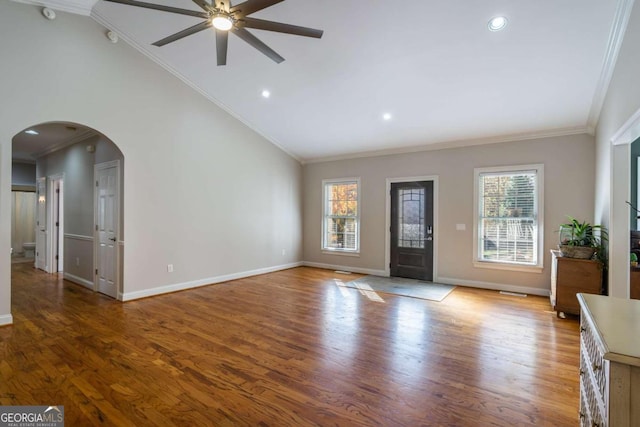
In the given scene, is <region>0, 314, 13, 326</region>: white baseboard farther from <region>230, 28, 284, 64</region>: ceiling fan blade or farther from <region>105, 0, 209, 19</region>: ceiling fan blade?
<region>230, 28, 284, 64</region>: ceiling fan blade

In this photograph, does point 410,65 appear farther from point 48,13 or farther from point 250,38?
point 48,13

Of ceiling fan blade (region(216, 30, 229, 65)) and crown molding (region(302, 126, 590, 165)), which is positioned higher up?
ceiling fan blade (region(216, 30, 229, 65))

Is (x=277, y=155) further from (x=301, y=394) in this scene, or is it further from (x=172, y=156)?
(x=301, y=394)

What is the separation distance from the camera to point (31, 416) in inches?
77.3

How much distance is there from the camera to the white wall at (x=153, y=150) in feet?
11.8

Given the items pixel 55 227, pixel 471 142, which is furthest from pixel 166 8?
pixel 55 227

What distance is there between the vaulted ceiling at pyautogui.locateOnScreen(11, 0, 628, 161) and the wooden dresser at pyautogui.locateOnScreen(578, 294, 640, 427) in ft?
9.40

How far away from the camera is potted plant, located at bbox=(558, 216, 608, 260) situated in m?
3.77

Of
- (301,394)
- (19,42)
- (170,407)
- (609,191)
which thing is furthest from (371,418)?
(19,42)

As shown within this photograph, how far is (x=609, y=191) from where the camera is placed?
11.0 feet

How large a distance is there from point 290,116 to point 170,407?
15.8 feet

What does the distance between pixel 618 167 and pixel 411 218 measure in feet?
10.9

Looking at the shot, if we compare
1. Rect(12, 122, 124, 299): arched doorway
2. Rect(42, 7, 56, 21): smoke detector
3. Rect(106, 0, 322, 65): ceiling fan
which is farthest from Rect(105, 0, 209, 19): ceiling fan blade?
Rect(12, 122, 124, 299): arched doorway

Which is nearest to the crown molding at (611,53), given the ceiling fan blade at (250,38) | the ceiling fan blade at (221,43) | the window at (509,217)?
the window at (509,217)
